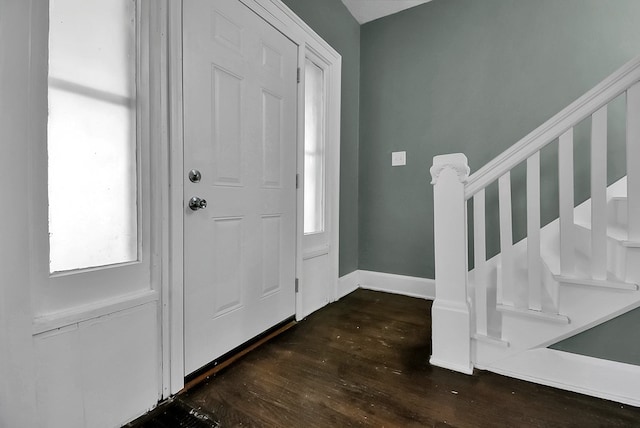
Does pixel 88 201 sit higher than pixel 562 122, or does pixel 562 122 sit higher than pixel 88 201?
pixel 562 122

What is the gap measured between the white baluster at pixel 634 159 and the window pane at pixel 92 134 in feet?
6.54

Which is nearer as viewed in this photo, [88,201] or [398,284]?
[88,201]

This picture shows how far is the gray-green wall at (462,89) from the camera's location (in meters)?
1.94

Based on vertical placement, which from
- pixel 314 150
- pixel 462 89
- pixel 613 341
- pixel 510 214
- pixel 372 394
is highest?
pixel 462 89

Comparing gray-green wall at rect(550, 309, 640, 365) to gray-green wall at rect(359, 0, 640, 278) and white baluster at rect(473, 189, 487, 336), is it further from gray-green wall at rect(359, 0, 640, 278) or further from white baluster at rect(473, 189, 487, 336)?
gray-green wall at rect(359, 0, 640, 278)

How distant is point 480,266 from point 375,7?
92.1 inches

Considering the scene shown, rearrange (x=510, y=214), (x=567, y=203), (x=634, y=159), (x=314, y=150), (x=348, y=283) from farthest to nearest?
(x=348, y=283)
(x=314, y=150)
(x=510, y=214)
(x=567, y=203)
(x=634, y=159)

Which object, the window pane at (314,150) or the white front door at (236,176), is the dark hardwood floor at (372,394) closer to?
the white front door at (236,176)

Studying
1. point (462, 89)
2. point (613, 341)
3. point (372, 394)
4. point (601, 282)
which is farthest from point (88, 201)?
point (462, 89)

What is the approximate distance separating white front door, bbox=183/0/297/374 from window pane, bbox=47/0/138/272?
22 cm

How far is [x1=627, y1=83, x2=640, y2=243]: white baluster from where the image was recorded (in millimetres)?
1129

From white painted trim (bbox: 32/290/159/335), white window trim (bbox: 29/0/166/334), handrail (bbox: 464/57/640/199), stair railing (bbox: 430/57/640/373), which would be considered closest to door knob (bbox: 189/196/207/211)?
white window trim (bbox: 29/0/166/334)

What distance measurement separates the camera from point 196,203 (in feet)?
4.16

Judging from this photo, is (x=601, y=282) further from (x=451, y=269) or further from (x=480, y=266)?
(x=451, y=269)
